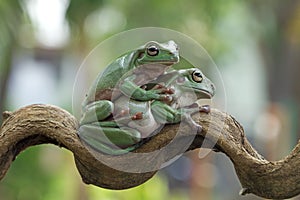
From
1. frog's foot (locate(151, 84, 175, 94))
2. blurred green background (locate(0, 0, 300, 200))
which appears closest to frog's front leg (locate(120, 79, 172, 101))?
frog's foot (locate(151, 84, 175, 94))

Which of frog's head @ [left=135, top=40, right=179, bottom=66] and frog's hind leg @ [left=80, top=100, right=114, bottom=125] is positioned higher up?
frog's head @ [left=135, top=40, right=179, bottom=66]

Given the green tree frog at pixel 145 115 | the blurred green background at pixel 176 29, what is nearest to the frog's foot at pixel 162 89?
→ the green tree frog at pixel 145 115

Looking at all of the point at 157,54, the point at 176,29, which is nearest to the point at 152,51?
the point at 157,54

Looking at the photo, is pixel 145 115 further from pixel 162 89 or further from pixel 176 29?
pixel 176 29

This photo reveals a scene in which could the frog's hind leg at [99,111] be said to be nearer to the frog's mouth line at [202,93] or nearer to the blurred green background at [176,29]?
the frog's mouth line at [202,93]

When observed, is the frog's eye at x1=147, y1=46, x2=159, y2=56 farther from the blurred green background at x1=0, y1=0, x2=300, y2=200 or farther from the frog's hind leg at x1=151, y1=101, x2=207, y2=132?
the blurred green background at x1=0, y1=0, x2=300, y2=200
